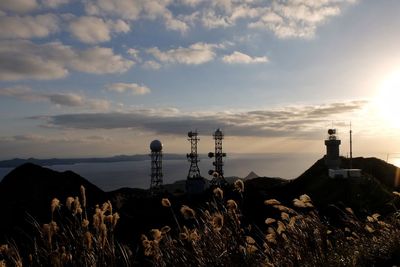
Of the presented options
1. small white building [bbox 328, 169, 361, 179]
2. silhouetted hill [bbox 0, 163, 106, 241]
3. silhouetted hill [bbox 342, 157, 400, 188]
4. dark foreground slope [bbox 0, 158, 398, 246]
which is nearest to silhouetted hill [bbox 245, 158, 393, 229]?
dark foreground slope [bbox 0, 158, 398, 246]

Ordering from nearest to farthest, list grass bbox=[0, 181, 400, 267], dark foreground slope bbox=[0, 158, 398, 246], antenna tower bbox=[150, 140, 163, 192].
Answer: grass bbox=[0, 181, 400, 267] → dark foreground slope bbox=[0, 158, 398, 246] → antenna tower bbox=[150, 140, 163, 192]

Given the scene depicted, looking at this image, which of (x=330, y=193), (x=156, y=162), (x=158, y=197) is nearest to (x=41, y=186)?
(x=158, y=197)

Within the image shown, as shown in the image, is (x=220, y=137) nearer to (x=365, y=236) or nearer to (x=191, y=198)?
(x=191, y=198)

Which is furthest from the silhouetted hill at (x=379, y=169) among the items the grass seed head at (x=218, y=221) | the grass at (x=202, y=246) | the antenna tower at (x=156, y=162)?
the grass seed head at (x=218, y=221)

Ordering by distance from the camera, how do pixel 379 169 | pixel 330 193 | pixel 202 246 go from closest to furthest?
1. pixel 202 246
2. pixel 330 193
3. pixel 379 169

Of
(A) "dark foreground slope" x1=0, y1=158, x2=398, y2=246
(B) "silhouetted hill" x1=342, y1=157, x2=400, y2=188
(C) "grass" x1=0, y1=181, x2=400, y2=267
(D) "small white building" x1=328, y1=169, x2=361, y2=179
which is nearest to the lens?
(C) "grass" x1=0, y1=181, x2=400, y2=267

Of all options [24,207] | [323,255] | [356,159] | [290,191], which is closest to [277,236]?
[323,255]

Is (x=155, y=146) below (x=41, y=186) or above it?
above

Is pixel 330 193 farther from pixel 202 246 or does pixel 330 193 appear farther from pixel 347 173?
pixel 202 246

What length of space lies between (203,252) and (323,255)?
163 cm

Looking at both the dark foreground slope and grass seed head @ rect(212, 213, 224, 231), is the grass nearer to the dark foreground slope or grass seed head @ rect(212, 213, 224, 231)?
grass seed head @ rect(212, 213, 224, 231)

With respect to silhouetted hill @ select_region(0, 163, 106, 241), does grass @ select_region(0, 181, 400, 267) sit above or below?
above

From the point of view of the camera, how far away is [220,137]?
65.4 metres

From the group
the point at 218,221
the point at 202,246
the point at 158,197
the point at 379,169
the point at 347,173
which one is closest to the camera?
the point at 218,221
